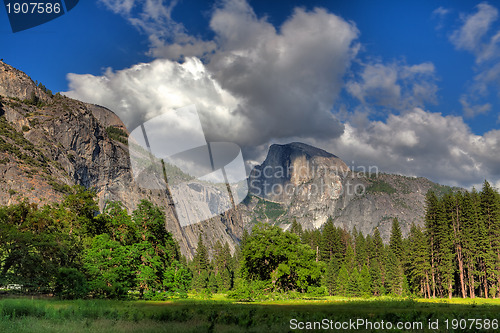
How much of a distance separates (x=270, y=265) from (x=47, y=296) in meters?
22.5

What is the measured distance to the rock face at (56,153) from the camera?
329 ft

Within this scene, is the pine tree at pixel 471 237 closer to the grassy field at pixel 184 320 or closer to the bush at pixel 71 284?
the grassy field at pixel 184 320

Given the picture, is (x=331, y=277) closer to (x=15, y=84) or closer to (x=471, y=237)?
(x=471, y=237)

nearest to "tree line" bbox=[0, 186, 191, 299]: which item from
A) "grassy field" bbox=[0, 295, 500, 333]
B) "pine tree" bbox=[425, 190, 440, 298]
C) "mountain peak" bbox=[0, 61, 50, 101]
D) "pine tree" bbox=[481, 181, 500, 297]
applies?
"grassy field" bbox=[0, 295, 500, 333]

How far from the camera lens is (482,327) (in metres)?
13.4

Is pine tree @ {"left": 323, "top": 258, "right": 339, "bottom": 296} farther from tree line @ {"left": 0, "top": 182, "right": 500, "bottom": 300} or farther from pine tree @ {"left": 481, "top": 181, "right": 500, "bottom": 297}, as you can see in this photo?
pine tree @ {"left": 481, "top": 181, "right": 500, "bottom": 297}

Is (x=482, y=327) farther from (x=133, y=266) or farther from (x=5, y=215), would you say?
(x=5, y=215)

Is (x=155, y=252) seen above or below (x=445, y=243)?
below

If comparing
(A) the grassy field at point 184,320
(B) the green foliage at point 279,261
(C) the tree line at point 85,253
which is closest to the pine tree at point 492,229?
(B) the green foliage at point 279,261

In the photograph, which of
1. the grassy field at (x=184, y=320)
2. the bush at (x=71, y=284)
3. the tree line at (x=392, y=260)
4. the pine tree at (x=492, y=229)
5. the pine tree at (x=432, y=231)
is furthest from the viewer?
the pine tree at (x=432, y=231)

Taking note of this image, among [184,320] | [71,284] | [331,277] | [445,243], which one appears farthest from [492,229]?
[71,284]

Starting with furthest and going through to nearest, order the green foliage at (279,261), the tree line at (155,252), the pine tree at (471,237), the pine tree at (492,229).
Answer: the pine tree at (471,237) < the pine tree at (492,229) < the green foliage at (279,261) < the tree line at (155,252)

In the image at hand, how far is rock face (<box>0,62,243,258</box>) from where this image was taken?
10019 centimetres

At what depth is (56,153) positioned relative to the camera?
12838 centimetres
